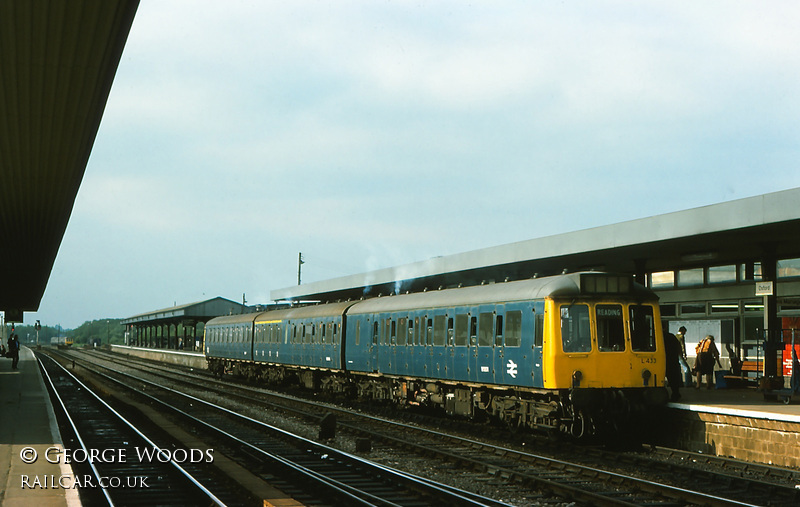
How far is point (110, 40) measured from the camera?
866 centimetres

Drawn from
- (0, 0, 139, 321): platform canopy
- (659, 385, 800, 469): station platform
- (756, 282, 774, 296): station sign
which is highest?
(0, 0, 139, 321): platform canopy

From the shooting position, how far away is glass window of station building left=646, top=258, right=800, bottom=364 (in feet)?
66.2

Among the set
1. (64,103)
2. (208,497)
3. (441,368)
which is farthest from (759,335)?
(64,103)

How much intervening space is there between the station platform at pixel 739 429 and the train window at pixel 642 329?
1142 mm

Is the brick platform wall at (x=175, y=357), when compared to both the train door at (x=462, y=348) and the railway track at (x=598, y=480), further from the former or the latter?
the railway track at (x=598, y=480)

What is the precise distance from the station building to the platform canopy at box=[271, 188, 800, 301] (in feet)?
0.07

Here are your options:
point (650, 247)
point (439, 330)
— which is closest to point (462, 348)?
point (439, 330)

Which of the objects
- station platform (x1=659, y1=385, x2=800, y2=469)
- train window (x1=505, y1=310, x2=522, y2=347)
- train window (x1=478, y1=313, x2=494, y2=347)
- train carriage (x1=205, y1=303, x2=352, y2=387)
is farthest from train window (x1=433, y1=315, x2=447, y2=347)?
train carriage (x1=205, y1=303, x2=352, y2=387)

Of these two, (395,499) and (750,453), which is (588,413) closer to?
(750,453)

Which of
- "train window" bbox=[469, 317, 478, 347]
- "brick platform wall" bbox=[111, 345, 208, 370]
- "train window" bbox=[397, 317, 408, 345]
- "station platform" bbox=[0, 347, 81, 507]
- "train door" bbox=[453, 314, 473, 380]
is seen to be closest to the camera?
"station platform" bbox=[0, 347, 81, 507]

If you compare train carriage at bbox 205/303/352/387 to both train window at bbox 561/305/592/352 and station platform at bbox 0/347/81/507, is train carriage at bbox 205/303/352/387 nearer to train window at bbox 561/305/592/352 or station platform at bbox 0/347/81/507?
station platform at bbox 0/347/81/507

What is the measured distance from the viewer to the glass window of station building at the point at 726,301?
20.2 meters

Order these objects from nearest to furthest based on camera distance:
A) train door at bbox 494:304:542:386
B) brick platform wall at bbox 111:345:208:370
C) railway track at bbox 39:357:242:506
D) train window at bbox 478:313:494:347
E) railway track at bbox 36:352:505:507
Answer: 1. railway track at bbox 36:352:505:507
2. railway track at bbox 39:357:242:506
3. train door at bbox 494:304:542:386
4. train window at bbox 478:313:494:347
5. brick platform wall at bbox 111:345:208:370

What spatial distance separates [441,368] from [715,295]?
8042mm
